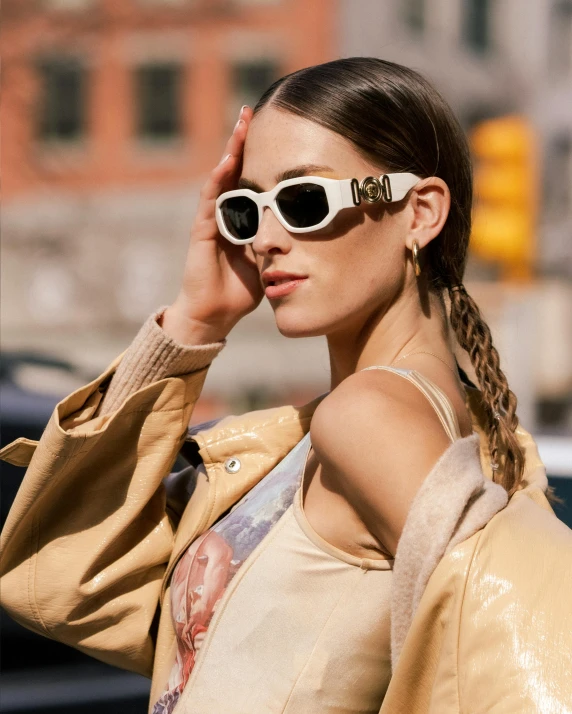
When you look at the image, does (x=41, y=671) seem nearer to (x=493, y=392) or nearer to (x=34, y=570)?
(x=34, y=570)

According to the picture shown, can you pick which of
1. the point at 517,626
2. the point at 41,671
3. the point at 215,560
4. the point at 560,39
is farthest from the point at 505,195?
the point at 560,39

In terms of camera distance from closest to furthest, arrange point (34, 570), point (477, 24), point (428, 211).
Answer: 1. point (428, 211)
2. point (34, 570)
3. point (477, 24)

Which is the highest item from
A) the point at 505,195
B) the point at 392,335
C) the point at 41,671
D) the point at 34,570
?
the point at 392,335

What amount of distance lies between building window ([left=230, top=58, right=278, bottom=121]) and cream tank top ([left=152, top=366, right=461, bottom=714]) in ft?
79.0

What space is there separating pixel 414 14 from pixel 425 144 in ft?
84.1

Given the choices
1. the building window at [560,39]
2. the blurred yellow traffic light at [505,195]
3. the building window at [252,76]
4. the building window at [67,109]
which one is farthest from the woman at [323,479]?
the building window at [560,39]

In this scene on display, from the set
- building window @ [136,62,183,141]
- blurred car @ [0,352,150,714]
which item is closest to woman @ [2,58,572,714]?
blurred car @ [0,352,150,714]

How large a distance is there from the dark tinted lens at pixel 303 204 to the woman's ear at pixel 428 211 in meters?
0.19

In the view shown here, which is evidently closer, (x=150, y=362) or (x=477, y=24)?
(x=150, y=362)

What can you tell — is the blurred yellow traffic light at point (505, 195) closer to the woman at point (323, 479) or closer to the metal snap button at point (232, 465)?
the woman at point (323, 479)

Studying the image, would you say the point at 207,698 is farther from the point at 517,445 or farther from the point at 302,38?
the point at 302,38

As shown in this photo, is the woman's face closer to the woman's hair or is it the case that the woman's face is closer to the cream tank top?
the woman's hair

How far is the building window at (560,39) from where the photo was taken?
2969 centimetres

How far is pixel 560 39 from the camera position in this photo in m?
29.9
